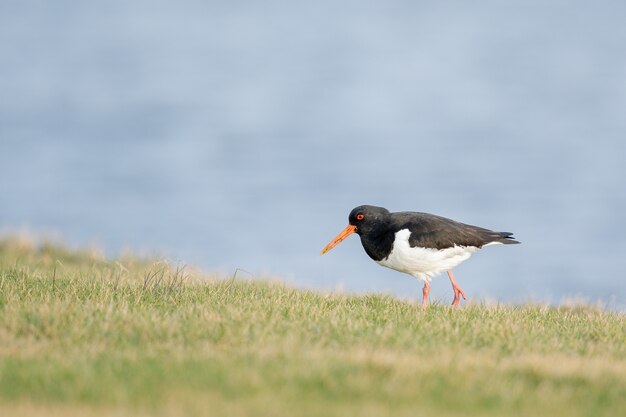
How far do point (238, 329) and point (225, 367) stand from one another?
1.69 metres

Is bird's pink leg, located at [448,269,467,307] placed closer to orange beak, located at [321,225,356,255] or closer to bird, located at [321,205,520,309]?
bird, located at [321,205,520,309]

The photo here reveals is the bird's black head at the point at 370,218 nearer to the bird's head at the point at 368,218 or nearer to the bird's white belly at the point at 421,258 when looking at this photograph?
the bird's head at the point at 368,218

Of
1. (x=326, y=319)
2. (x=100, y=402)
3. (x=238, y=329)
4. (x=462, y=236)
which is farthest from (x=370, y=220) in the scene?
(x=100, y=402)

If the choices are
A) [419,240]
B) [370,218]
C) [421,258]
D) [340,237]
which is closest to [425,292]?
[421,258]

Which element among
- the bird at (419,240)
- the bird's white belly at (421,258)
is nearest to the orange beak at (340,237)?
the bird at (419,240)

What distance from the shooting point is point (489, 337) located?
33.1 ft

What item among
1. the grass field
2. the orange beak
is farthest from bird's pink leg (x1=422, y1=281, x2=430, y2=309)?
the orange beak

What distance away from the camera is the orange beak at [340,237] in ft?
46.7

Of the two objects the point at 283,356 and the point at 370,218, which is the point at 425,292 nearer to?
the point at 370,218

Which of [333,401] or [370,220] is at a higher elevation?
[370,220]

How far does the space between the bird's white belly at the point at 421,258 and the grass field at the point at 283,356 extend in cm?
92

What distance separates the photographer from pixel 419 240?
1313 cm

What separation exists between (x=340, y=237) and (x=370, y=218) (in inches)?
28.4

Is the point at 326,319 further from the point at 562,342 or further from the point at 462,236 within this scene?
the point at 462,236
